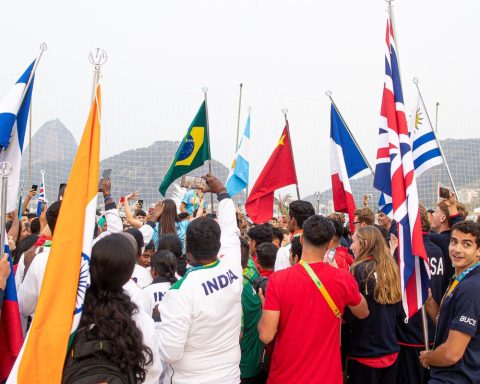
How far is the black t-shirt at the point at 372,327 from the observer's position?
422cm

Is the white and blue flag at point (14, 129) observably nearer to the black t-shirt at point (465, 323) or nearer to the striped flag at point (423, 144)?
the black t-shirt at point (465, 323)

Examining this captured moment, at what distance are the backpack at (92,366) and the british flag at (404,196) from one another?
232cm

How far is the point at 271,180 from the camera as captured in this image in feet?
22.5

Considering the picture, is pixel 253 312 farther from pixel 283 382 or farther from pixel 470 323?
pixel 470 323

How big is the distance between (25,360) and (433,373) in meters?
2.64

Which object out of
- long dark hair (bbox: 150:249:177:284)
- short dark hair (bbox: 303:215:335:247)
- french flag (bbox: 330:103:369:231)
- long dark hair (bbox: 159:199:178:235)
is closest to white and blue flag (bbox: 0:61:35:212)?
long dark hair (bbox: 150:249:177:284)

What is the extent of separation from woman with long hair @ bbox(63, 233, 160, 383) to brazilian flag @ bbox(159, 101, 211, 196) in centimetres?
436

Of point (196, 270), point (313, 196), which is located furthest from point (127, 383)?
point (313, 196)

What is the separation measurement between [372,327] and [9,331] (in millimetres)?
2763

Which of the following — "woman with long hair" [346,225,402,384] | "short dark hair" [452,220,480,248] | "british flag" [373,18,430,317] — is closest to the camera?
"short dark hair" [452,220,480,248]

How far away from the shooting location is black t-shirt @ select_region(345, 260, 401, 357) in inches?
166

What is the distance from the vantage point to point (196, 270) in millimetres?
3211

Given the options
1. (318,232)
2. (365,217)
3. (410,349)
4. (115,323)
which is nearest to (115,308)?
(115,323)

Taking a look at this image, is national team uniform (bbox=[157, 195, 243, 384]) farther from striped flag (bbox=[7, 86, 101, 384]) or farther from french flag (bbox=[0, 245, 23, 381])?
french flag (bbox=[0, 245, 23, 381])
